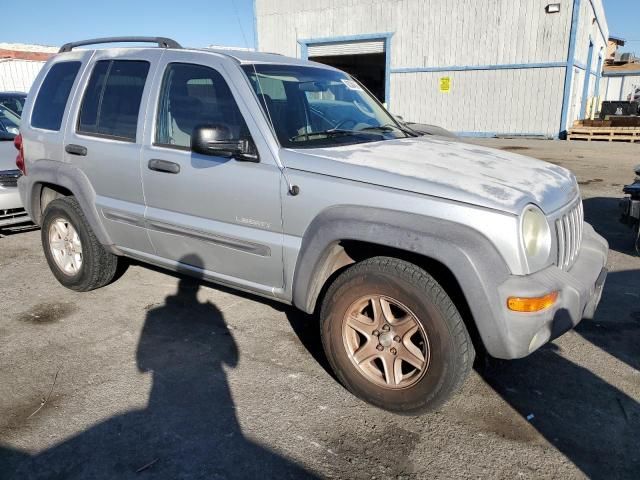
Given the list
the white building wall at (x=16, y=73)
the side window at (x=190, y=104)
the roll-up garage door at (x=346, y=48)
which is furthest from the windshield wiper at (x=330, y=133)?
the white building wall at (x=16, y=73)

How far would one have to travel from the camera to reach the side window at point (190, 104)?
322cm

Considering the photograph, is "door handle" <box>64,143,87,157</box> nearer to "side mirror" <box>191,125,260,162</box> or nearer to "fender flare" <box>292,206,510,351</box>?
"side mirror" <box>191,125,260,162</box>

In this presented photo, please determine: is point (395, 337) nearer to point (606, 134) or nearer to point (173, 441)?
point (173, 441)

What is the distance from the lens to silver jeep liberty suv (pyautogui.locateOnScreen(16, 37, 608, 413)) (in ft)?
7.98

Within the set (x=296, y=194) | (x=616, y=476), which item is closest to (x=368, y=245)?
(x=296, y=194)

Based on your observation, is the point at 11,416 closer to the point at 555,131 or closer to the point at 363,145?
the point at 363,145

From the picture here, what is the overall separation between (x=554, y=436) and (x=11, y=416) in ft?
9.66

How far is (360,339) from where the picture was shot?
2936 millimetres

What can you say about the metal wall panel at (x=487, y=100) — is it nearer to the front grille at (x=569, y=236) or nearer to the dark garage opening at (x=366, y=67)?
the dark garage opening at (x=366, y=67)

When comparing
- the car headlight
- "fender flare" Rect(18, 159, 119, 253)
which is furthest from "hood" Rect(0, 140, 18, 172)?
the car headlight

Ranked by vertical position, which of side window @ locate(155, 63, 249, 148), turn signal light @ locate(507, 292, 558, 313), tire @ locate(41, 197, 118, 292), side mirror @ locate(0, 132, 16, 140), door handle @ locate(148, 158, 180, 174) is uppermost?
side window @ locate(155, 63, 249, 148)

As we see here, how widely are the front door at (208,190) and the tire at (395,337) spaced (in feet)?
1.73

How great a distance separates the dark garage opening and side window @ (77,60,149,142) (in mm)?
23408

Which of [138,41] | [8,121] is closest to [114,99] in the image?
[138,41]
